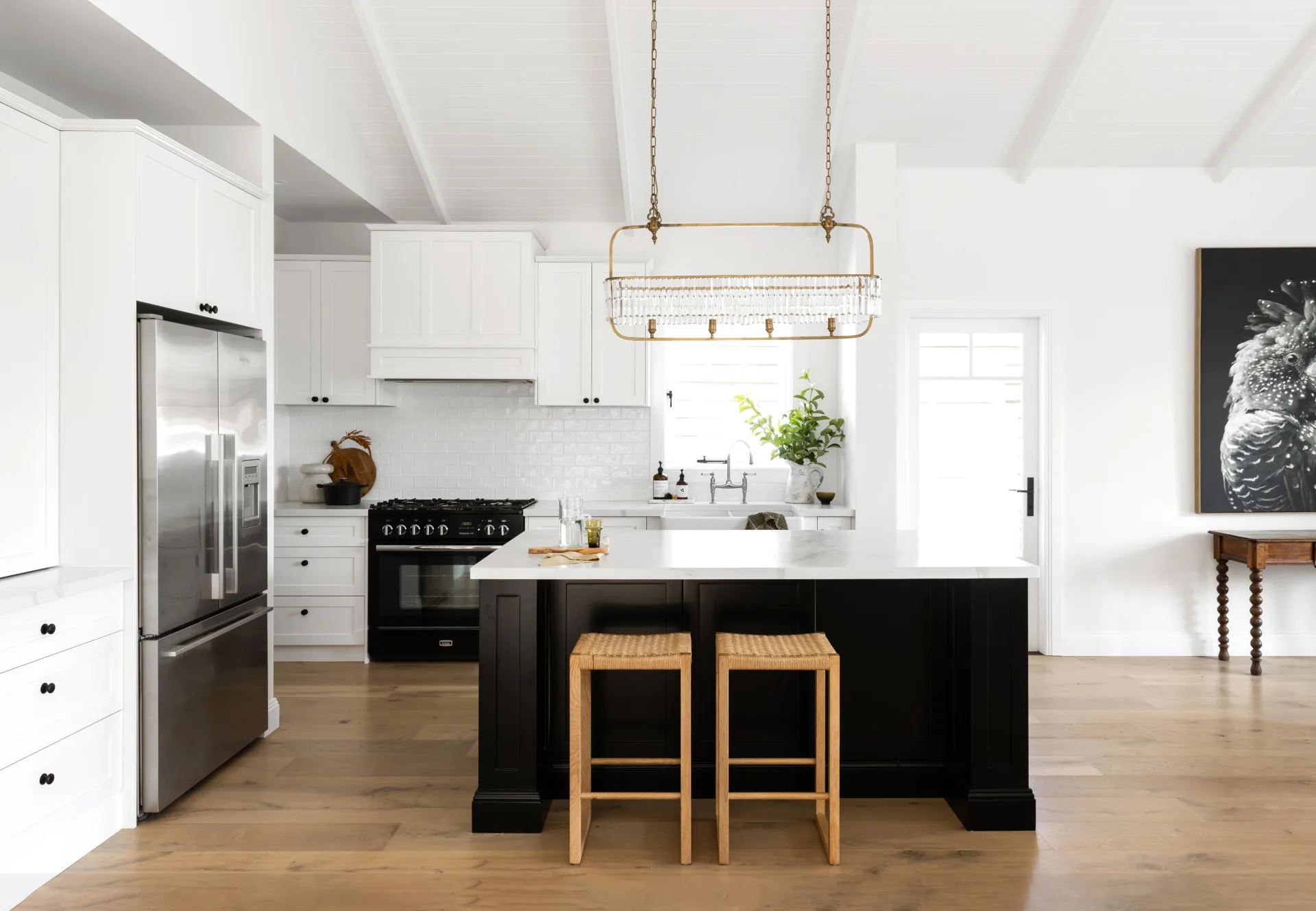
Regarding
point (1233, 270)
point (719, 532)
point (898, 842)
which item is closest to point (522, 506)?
point (719, 532)

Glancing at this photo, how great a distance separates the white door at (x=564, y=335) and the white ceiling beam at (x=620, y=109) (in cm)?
50

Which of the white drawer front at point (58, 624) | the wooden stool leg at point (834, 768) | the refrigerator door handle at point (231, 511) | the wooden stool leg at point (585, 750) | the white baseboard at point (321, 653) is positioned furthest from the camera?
the white baseboard at point (321, 653)

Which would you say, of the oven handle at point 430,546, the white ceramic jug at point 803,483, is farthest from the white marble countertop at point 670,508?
the oven handle at point 430,546

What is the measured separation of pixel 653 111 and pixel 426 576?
10.5ft

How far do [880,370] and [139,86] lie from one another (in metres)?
4.00

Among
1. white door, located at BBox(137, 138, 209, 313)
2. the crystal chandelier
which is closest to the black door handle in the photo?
the crystal chandelier

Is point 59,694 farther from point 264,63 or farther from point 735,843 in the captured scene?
point 264,63

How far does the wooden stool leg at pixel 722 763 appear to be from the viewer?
2.98m

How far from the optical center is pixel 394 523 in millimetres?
5547

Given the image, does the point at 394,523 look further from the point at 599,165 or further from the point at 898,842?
the point at 898,842

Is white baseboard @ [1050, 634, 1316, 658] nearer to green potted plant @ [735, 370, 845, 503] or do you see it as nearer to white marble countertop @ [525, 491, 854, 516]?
white marble countertop @ [525, 491, 854, 516]

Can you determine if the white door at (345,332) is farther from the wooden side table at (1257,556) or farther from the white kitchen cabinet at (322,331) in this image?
the wooden side table at (1257,556)

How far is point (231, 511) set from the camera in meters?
3.77

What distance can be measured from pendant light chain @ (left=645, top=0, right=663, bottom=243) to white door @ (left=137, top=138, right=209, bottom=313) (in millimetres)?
1786
